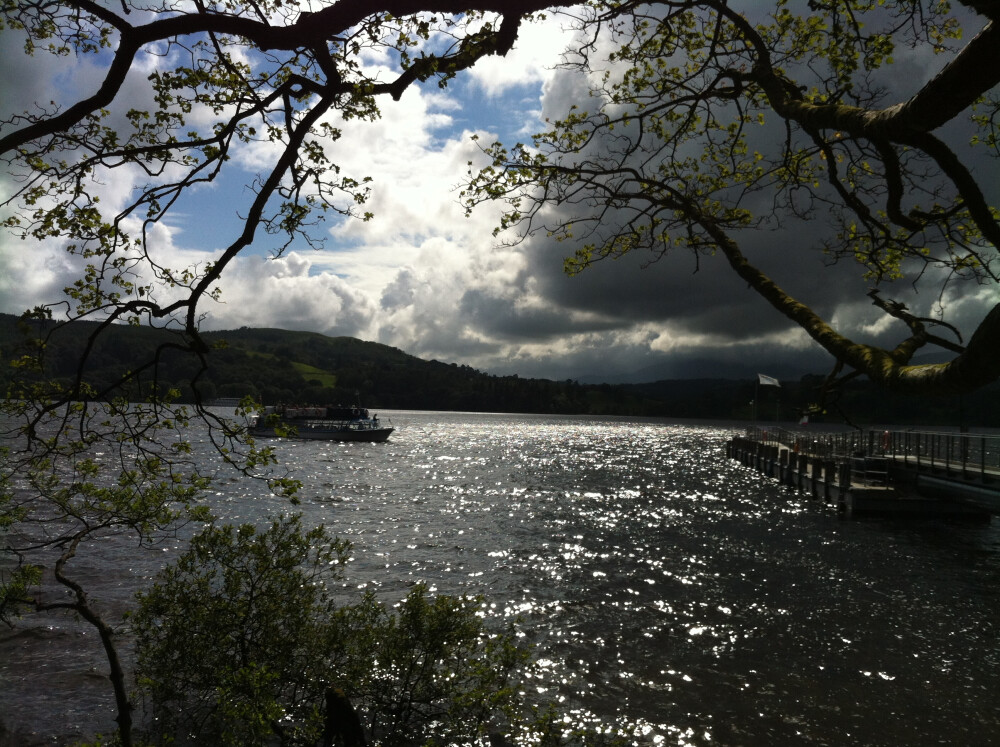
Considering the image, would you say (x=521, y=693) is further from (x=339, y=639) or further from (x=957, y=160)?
(x=957, y=160)

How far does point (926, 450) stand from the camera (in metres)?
37.0

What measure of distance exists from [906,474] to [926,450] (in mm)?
2596

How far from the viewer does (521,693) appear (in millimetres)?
12234

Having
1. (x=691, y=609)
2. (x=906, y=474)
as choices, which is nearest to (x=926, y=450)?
(x=906, y=474)

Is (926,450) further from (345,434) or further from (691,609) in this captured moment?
(345,434)

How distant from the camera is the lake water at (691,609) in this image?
1164cm

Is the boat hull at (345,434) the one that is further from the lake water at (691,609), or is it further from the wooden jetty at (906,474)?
the wooden jetty at (906,474)

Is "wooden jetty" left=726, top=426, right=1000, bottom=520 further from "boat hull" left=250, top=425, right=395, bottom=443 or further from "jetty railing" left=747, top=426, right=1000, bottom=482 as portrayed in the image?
"boat hull" left=250, top=425, right=395, bottom=443

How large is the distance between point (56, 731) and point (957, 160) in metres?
14.4

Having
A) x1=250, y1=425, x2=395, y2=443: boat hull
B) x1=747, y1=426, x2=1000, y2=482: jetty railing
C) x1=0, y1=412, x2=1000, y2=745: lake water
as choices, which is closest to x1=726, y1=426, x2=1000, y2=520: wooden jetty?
x1=747, y1=426, x2=1000, y2=482: jetty railing

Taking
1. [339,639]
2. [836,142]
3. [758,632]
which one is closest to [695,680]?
[758,632]

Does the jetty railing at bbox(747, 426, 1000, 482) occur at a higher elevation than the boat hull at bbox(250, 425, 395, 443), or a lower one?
higher

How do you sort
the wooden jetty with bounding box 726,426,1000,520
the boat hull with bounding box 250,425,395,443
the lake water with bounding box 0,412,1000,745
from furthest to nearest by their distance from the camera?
the boat hull with bounding box 250,425,395,443, the wooden jetty with bounding box 726,426,1000,520, the lake water with bounding box 0,412,1000,745

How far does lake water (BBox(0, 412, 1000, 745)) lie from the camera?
1164 cm
